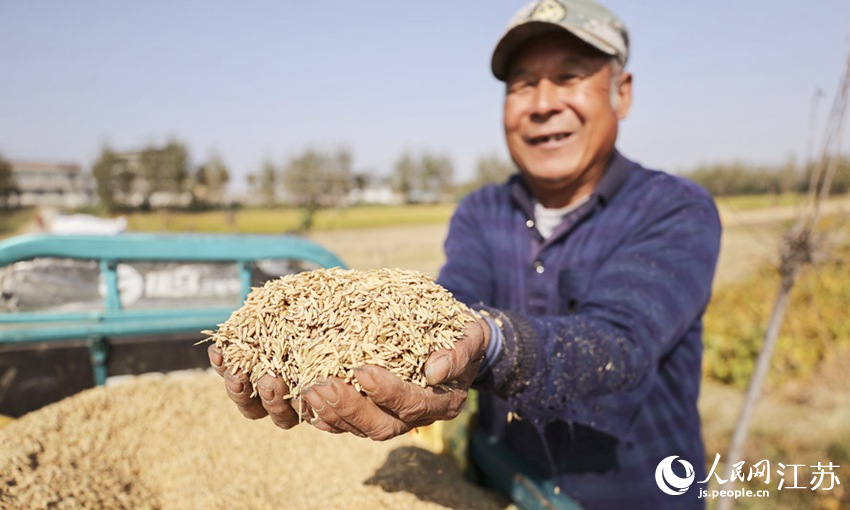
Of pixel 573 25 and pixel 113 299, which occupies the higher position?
pixel 573 25

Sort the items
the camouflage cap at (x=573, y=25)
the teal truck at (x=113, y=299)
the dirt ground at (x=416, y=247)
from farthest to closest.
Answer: the dirt ground at (x=416, y=247) < the teal truck at (x=113, y=299) < the camouflage cap at (x=573, y=25)

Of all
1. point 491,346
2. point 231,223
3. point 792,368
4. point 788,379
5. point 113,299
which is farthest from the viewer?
point 231,223

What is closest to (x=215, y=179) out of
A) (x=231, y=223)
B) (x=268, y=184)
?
(x=268, y=184)

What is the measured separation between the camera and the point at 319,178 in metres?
71.2

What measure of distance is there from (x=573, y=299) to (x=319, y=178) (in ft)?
235

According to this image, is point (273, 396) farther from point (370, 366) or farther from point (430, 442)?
point (430, 442)

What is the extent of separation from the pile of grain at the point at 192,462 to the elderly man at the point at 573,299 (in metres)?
0.43

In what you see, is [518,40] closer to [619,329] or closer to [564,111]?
[564,111]

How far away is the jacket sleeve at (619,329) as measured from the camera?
1.46m

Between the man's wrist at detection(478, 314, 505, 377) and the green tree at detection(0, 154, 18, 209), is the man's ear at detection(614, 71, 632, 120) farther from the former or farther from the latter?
the green tree at detection(0, 154, 18, 209)

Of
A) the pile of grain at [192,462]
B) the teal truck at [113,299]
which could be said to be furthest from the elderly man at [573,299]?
the teal truck at [113,299]

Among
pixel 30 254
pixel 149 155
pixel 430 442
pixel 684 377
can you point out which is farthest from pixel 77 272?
pixel 149 155

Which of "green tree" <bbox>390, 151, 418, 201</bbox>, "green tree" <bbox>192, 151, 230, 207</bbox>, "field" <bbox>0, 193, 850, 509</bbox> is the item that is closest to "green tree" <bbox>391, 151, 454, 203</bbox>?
"green tree" <bbox>390, 151, 418, 201</bbox>

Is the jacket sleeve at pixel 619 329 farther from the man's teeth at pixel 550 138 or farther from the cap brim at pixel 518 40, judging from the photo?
the cap brim at pixel 518 40
